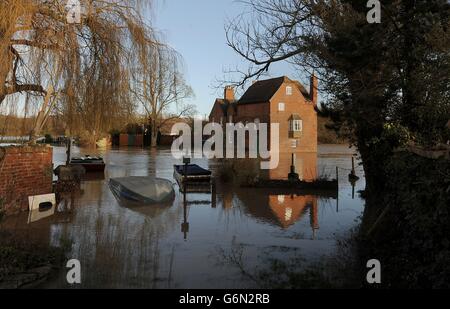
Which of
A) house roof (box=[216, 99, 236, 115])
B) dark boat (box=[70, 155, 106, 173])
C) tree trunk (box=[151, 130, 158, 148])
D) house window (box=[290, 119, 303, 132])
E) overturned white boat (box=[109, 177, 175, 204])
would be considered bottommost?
overturned white boat (box=[109, 177, 175, 204])

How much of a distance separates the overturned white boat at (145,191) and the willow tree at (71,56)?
8.67 ft

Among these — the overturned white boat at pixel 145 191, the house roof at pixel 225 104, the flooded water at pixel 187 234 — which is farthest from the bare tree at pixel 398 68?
the house roof at pixel 225 104

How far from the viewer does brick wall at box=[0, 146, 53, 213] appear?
1126 centimetres

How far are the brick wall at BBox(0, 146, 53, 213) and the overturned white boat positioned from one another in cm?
227

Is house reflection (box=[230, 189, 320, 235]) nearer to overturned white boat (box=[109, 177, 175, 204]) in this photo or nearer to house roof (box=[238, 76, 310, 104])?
overturned white boat (box=[109, 177, 175, 204])

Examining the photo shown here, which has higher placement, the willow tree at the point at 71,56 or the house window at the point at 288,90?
the house window at the point at 288,90

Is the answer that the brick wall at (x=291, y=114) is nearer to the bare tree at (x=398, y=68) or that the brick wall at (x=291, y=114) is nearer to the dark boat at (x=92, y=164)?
the dark boat at (x=92, y=164)

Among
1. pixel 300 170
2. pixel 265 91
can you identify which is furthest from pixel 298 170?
pixel 265 91

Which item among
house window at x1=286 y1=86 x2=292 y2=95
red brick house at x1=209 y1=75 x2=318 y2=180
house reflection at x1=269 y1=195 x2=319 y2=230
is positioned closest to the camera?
house reflection at x1=269 y1=195 x2=319 y2=230

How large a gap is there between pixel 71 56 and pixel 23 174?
3364mm

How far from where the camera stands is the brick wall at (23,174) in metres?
11.3

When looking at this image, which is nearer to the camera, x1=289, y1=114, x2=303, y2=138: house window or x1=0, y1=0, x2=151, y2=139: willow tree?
x1=0, y1=0, x2=151, y2=139: willow tree

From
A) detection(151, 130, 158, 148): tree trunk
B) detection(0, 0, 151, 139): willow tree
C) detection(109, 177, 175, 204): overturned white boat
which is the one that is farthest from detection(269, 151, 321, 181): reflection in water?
detection(151, 130, 158, 148): tree trunk
